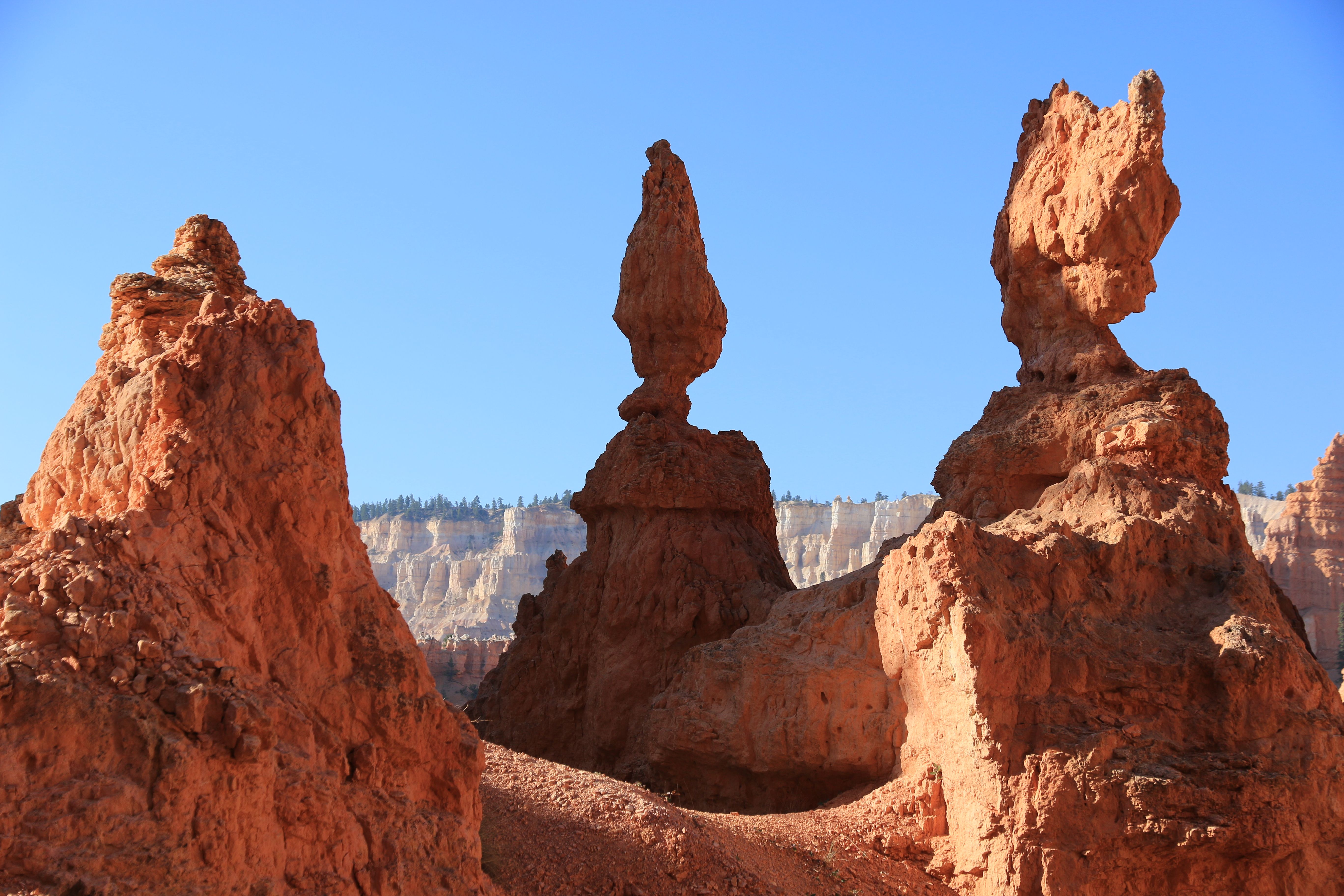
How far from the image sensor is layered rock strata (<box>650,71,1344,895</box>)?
12875mm

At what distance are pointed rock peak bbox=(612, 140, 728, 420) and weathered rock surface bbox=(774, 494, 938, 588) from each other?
7203 centimetres

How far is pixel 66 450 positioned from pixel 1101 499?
11.8 metres

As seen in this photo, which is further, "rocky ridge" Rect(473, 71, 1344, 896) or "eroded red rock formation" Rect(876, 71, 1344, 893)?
"rocky ridge" Rect(473, 71, 1344, 896)

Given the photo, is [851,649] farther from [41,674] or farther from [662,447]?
[41,674]

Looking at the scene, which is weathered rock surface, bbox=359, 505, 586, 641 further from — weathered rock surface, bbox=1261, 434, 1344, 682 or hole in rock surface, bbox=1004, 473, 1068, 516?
hole in rock surface, bbox=1004, 473, 1068, 516

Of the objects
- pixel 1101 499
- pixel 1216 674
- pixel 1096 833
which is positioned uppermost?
pixel 1101 499

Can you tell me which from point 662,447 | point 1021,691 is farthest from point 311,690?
point 662,447

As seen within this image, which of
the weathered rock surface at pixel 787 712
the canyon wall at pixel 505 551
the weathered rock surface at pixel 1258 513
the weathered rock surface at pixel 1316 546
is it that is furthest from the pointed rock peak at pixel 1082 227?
the canyon wall at pixel 505 551

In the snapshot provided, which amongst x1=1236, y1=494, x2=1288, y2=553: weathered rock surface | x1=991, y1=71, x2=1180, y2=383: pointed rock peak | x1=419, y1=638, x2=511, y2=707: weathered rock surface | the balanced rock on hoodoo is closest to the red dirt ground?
the balanced rock on hoodoo

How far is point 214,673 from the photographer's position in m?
7.78

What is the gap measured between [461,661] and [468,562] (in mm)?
50635

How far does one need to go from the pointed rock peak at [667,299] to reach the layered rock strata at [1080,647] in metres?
5.77

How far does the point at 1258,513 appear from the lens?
89.5 m

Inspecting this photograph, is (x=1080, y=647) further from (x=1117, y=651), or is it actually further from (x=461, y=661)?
(x=461, y=661)
